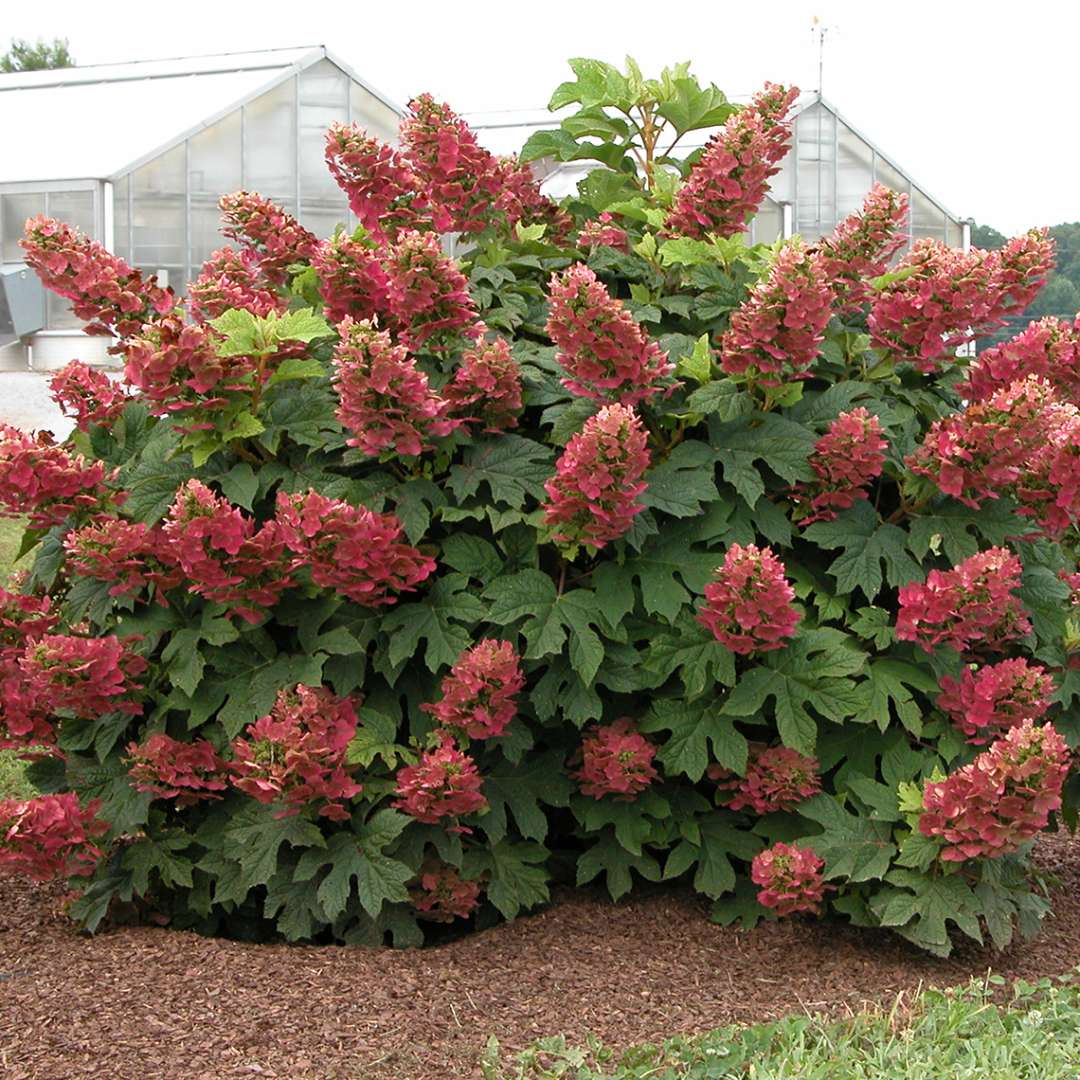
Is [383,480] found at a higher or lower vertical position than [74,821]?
higher

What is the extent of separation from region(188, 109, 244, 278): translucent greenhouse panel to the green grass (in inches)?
711

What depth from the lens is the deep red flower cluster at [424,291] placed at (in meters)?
3.67

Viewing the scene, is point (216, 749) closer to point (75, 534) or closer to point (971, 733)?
point (75, 534)

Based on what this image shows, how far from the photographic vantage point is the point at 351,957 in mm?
3660

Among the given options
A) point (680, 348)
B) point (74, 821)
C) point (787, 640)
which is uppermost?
point (680, 348)

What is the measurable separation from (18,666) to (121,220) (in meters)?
16.7

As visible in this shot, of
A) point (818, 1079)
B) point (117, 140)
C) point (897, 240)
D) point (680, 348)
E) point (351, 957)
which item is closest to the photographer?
point (818, 1079)

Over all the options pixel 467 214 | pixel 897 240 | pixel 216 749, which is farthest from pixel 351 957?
pixel 897 240

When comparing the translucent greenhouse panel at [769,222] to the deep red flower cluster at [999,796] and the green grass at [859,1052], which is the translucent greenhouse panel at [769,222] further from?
the green grass at [859,1052]

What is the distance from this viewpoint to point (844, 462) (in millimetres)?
3740

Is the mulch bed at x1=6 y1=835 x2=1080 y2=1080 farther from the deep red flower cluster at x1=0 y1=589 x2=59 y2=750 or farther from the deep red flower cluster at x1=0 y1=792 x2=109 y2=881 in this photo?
the deep red flower cluster at x1=0 y1=589 x2=59 y2=750

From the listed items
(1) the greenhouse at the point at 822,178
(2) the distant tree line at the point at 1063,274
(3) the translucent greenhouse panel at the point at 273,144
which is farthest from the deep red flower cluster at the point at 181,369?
(2) the distant tree line at the point at 1063,274

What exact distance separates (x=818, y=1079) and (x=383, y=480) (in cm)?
162

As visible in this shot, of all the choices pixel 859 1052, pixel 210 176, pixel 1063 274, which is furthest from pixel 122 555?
pixel 1063 274
